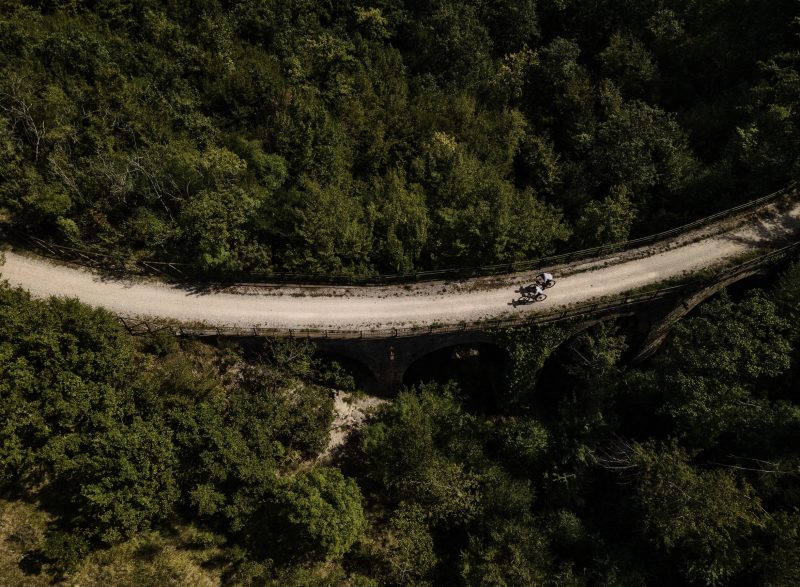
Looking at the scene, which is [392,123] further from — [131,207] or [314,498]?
[314,498]

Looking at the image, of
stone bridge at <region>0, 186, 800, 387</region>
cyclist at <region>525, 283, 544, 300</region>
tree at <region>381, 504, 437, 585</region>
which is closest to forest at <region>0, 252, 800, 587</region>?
tree at <region>381, 504, 437, 585</region>

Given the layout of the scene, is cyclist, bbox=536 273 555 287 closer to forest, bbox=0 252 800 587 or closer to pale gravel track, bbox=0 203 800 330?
pale gravel track, bbox=0 203 800 330

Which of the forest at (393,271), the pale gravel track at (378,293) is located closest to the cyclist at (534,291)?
the pale gravel track at (378,293)

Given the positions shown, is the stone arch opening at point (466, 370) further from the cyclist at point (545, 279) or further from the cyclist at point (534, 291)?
the cyclist at point (545, 279)

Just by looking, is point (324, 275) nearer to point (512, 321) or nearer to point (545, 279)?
point (512, 321)

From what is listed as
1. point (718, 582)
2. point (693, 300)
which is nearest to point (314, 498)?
point (718, 582)

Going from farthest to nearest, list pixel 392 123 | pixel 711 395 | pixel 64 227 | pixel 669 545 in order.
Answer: pixel 392 123
pixel 64 227
pixel 711 395
pixel 669 545

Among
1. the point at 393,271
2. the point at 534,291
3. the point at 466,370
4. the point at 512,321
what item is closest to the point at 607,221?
the point at 534,291
